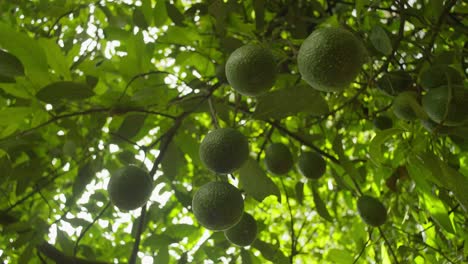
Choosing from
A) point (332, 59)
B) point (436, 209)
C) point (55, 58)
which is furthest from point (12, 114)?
point (436, 209)

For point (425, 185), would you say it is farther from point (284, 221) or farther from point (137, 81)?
point (284, 221)

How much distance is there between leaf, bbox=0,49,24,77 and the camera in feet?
4.10

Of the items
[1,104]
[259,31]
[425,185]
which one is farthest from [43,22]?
[425,185]

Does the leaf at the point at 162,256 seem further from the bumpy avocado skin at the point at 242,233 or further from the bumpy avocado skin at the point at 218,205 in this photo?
the bumpy avocado skin at the point at 218,205

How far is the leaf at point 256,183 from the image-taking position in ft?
4.48

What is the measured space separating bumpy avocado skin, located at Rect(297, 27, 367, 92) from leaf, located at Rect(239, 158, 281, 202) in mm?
394

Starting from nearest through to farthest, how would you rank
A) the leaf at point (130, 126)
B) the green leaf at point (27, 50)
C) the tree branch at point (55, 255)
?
the green leaf at point (27, 50)
the leaf at point (130, 126)
the tree branch at point (55, 255)

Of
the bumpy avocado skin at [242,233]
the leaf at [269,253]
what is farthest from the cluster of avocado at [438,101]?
the leaf at [269,253]

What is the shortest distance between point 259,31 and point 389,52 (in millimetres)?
593

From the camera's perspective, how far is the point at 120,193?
1.36 metres

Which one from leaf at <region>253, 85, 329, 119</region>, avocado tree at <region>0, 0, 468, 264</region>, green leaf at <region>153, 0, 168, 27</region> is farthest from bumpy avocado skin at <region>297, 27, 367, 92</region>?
green leaf at <region>153, 0, 168, 27</region>

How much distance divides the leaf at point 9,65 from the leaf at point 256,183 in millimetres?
739

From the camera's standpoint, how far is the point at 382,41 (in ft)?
4.18

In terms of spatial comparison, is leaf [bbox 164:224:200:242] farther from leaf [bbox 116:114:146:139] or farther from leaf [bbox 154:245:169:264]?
leaf [bbox 116:114:146:139]
